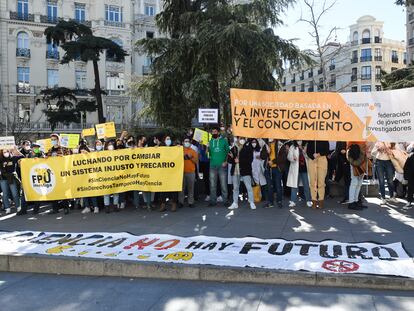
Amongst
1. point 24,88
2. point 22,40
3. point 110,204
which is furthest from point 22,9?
point 110,204

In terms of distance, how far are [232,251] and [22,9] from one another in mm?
48362

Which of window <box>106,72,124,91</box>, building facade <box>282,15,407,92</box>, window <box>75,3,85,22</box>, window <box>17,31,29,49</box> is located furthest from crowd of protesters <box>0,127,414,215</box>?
building facade <box>282,15,407,92</box>

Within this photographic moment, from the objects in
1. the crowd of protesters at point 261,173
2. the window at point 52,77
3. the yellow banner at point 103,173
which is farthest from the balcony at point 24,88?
the yellow banner at point 103,173

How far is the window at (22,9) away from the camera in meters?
46.7

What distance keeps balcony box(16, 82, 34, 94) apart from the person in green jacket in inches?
1624

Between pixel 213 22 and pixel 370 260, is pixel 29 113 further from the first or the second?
pixel 370 260

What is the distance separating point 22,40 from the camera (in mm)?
47406

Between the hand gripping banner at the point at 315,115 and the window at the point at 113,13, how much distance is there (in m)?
44.7

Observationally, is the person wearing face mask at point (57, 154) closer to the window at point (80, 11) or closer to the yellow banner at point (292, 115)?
the yellow banner at point (292, 115)

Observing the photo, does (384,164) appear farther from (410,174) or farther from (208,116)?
(208,116)

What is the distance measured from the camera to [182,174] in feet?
33.7

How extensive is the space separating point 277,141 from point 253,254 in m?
5.29

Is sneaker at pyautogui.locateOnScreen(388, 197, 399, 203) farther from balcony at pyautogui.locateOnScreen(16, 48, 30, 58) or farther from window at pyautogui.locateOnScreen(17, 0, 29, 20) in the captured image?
window at pyautogui.locateOnScreen(17, 0, 29, 20)

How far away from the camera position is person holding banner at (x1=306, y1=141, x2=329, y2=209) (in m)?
10.0
